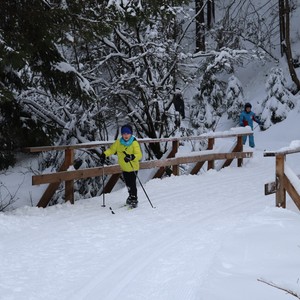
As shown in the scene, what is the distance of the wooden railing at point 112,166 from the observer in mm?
8438

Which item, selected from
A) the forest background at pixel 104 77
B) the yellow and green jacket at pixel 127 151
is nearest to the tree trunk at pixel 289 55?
the forest background at pixel 104 77

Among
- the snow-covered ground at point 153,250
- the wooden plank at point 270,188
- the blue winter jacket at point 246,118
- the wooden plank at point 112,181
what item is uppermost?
the blue winter jacket at point 246,118

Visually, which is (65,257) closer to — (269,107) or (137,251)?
(137,251)

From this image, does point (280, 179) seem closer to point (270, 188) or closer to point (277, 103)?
point (270, 188)

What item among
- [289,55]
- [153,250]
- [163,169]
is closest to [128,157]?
[153,250]

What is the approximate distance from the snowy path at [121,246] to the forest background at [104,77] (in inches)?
88.9

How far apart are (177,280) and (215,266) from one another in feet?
1.79

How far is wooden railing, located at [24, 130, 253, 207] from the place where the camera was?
8438mm

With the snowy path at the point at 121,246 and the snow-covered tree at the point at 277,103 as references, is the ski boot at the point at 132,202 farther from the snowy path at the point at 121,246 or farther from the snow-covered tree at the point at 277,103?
the snow-covered tree at the point at 277,103

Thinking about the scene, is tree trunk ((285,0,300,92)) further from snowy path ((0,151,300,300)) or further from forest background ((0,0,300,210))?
snowy path ((0,151,300,300))

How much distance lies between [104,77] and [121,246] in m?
10.8

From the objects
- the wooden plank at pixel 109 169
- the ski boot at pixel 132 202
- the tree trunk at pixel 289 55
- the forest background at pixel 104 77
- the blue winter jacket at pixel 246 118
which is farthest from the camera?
the tree trunk at pixel 289 55

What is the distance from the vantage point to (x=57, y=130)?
11172 millimetres

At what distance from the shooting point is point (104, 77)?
15891 millimetres
